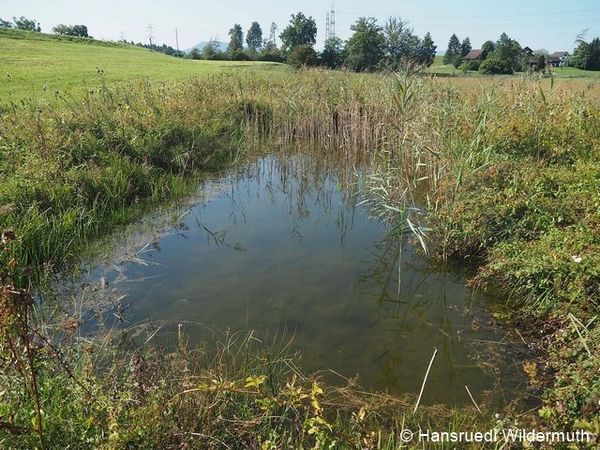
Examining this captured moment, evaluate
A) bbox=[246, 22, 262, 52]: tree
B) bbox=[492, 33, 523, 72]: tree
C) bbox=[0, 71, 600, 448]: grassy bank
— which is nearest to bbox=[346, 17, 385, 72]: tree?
bbox=[492, 33, 523, 72]: tree

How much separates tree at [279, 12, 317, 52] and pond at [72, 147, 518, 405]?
60388 mm

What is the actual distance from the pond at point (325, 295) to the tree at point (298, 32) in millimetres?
60388

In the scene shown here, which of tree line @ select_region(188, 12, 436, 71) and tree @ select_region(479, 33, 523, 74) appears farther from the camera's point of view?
tree line @ select_region(188, 12, 436, 71)

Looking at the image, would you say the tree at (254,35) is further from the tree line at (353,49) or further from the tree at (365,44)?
the tree at (365,44)

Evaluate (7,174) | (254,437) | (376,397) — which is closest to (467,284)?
(376,397)

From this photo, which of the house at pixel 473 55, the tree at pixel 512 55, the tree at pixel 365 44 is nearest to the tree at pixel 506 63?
the tree at pixel 512 55

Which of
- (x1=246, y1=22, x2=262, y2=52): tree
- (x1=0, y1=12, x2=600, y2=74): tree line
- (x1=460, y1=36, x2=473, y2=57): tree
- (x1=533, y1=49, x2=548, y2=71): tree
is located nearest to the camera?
(x1=533, y1=49, x2=548, y2=71): tree

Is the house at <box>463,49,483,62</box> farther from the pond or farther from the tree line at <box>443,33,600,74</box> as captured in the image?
the pond

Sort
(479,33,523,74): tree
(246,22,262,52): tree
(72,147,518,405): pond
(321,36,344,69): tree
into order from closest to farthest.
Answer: (72,147,518,405): pond < (479,33,523,74): tree < (321,36,344,69): tree < (246,22,262,52): tree

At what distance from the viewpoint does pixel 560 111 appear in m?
7.38

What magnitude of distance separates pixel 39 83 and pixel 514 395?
15.4 meters

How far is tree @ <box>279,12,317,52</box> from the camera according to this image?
61.3 meters

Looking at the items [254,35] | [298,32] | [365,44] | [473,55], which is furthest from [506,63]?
[254,35]

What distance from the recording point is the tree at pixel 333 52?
43.9 metres
